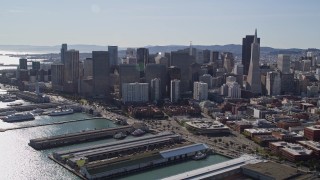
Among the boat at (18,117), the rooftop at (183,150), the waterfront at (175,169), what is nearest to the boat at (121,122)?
the boat at (18,117)

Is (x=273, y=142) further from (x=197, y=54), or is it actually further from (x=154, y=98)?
(x=197, y=54)

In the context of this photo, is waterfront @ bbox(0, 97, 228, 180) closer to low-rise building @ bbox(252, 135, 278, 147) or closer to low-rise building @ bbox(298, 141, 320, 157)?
low-rise building @ bbox(252, 135, 278, 147)

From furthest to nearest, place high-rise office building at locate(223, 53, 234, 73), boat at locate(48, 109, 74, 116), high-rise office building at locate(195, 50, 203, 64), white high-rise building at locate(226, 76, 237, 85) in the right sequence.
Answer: high-rise office building at locate(195, 50, 203, 64), high-rise office building at locate(223, 53, 234, 73), white high-rise building at locate(226, 76, 237, 85), boat at locate(48, 109, 74, 116)

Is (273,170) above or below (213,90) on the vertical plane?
below

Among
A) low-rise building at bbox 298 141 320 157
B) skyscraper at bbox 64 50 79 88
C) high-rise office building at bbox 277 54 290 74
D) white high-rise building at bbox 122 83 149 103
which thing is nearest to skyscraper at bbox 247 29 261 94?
white high-rise building at bbox 122 83 149 103

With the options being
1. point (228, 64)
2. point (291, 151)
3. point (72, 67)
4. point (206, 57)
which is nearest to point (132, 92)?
point (72, 67)

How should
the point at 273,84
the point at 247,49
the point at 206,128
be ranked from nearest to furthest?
the point at 206,128
the point at 273,84
the point at 247,49

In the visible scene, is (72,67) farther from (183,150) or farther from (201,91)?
(183,150)

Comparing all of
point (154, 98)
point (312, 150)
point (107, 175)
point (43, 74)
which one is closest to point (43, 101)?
point (154, 98)
